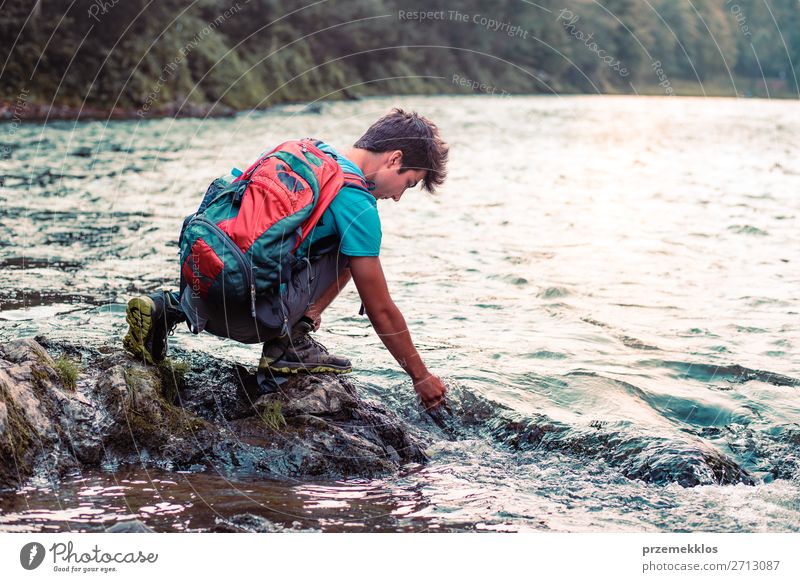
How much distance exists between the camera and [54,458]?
4445 mm

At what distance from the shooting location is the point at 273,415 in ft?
16.5

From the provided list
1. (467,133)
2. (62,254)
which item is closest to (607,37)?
(467,133)

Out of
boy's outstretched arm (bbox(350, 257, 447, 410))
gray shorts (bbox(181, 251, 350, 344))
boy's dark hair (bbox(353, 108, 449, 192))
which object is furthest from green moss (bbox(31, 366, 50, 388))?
boy's dark hair (bbox(353, 108, 449, 192))

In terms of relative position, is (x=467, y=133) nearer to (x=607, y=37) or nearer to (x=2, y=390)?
(x=2, y=390)

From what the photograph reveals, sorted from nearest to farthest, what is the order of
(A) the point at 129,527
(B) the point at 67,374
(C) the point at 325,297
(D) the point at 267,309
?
(A) the point at 129,527 → (B) the point at 67,374 → (D) the point at 267,309 → (C) the point at 325,297

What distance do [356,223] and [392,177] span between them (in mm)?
496

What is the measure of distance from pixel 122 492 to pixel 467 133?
2682 centimetres

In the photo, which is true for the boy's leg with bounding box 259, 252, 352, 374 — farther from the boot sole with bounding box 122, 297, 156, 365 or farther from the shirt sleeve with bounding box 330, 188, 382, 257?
the boot sole with bounding box 122, 297, 156, 365

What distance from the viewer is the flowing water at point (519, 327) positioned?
4.51 m

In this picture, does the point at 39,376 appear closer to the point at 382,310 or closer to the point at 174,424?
the point at 174,424

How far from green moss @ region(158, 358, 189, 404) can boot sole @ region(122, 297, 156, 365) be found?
0.30 ft

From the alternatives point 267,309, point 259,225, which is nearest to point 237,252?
point 259,225

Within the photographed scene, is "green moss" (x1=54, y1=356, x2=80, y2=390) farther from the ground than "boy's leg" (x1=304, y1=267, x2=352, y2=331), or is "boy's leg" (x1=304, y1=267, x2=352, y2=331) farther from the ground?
"boy's leg" (x1=304, y1=267, x2=352, y2=331)

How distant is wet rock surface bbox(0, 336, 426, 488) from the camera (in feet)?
14.6
